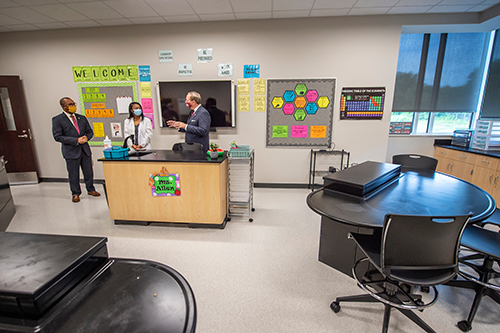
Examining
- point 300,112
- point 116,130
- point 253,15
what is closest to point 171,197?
point 116,130

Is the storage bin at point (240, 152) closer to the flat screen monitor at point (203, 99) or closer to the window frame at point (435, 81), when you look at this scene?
the flat screen monitor at point (203, 99)

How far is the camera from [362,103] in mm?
3832

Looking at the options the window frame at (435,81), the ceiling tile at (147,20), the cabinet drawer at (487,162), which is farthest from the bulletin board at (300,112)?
the cabinet drawer at (487,162)

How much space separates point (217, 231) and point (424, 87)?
4501 mm

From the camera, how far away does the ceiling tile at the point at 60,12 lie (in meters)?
3.24

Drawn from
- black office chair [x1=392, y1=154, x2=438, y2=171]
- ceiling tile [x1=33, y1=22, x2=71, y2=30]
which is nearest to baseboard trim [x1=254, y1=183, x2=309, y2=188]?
black office chair [x1=392, y1=154, x2=438, y2=171]

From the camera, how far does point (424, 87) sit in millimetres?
4125

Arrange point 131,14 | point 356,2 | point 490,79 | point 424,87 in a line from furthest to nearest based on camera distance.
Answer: point 424,87
point 490,79
point 131,14
point 356,2

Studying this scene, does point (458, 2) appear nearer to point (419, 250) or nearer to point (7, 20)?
point (419, 250)

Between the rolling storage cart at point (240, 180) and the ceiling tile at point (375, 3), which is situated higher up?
the ceiling tile at point (375, 3)

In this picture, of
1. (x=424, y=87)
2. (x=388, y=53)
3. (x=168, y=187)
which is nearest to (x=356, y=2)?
(x=388, y=53)

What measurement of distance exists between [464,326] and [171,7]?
4.60 m

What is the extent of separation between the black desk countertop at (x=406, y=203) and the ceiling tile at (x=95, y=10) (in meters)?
3.97

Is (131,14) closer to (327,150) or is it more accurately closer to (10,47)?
(10,47)
